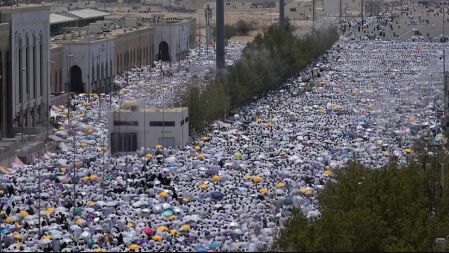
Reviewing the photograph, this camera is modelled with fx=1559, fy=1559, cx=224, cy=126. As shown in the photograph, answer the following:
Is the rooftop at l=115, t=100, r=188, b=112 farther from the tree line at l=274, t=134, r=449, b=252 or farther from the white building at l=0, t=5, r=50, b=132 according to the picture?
the tree line at l=274, t=134, r=449, b=252

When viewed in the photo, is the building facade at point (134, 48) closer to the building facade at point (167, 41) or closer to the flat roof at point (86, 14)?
the building facade at point (167, 41)

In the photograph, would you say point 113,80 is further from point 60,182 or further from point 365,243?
point 365,243

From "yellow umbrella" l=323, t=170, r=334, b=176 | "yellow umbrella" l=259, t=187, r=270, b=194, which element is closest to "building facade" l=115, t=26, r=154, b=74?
"yellow umbrella" l=323, t=170, r=334, b=176

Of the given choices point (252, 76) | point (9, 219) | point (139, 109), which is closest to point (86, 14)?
point (252, 76)

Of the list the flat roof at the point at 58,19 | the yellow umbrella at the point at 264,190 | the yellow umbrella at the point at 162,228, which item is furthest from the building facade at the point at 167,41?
the yellow umbrella at the point at 162,228

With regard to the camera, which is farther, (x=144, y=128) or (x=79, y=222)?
(x=144, y=128)

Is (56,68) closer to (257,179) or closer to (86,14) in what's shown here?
(257,179)
